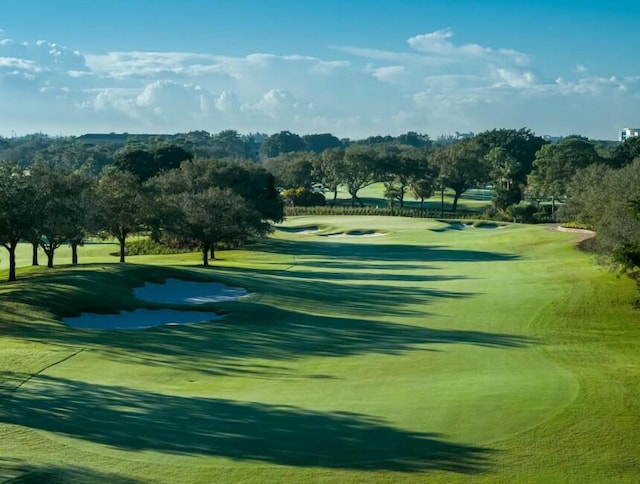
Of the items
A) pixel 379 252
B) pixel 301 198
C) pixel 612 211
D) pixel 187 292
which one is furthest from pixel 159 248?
pixel 301 198

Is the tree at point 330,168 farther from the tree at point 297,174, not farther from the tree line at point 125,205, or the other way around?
the tree line at point 125,205

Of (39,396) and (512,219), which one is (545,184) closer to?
(512,219)

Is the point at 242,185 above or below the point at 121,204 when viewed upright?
above

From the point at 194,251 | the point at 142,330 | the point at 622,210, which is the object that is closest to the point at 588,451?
the point at 142,330

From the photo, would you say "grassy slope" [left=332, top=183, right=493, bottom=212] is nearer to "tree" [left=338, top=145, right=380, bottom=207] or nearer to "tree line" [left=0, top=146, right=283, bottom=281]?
"tree" [left=338, top=145, right=380, bottom=207]

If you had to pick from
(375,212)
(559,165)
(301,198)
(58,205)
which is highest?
(559,165)

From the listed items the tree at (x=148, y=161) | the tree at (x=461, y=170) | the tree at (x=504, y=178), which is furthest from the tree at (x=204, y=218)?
the tree at (x=461, y=170)

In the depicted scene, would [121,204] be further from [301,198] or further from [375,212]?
[301,198]
